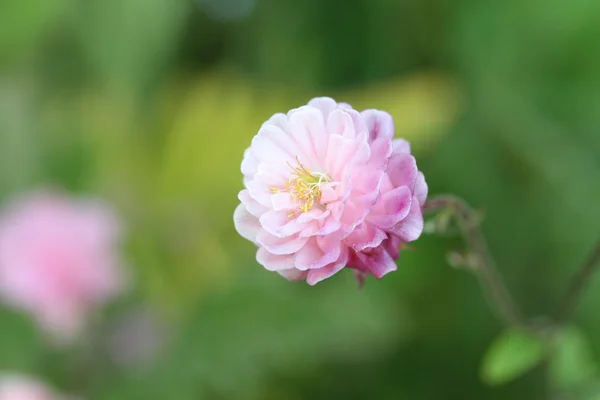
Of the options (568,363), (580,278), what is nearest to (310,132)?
(580,278)

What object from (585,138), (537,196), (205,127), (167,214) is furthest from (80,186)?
(585,138)

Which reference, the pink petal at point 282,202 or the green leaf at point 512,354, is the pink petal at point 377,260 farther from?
the green leaf at point 512,354

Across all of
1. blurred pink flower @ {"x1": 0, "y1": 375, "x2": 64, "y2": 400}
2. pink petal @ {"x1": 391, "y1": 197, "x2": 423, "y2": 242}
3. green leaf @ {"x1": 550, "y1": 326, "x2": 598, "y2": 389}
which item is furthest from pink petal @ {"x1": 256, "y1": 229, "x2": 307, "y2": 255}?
blurred pink flower @ {"x1": 0, "y1": 375, "x2": 64, "y2": 400}

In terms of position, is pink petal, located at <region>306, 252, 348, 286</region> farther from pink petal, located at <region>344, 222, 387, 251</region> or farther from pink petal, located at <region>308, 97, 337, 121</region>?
pink petal, located at <region>308, 97, 337, 121</region>

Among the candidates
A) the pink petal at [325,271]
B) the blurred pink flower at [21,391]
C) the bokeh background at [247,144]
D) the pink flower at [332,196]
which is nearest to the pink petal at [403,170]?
the pink flower at [332,196]

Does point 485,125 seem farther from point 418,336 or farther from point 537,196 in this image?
point 418,336
